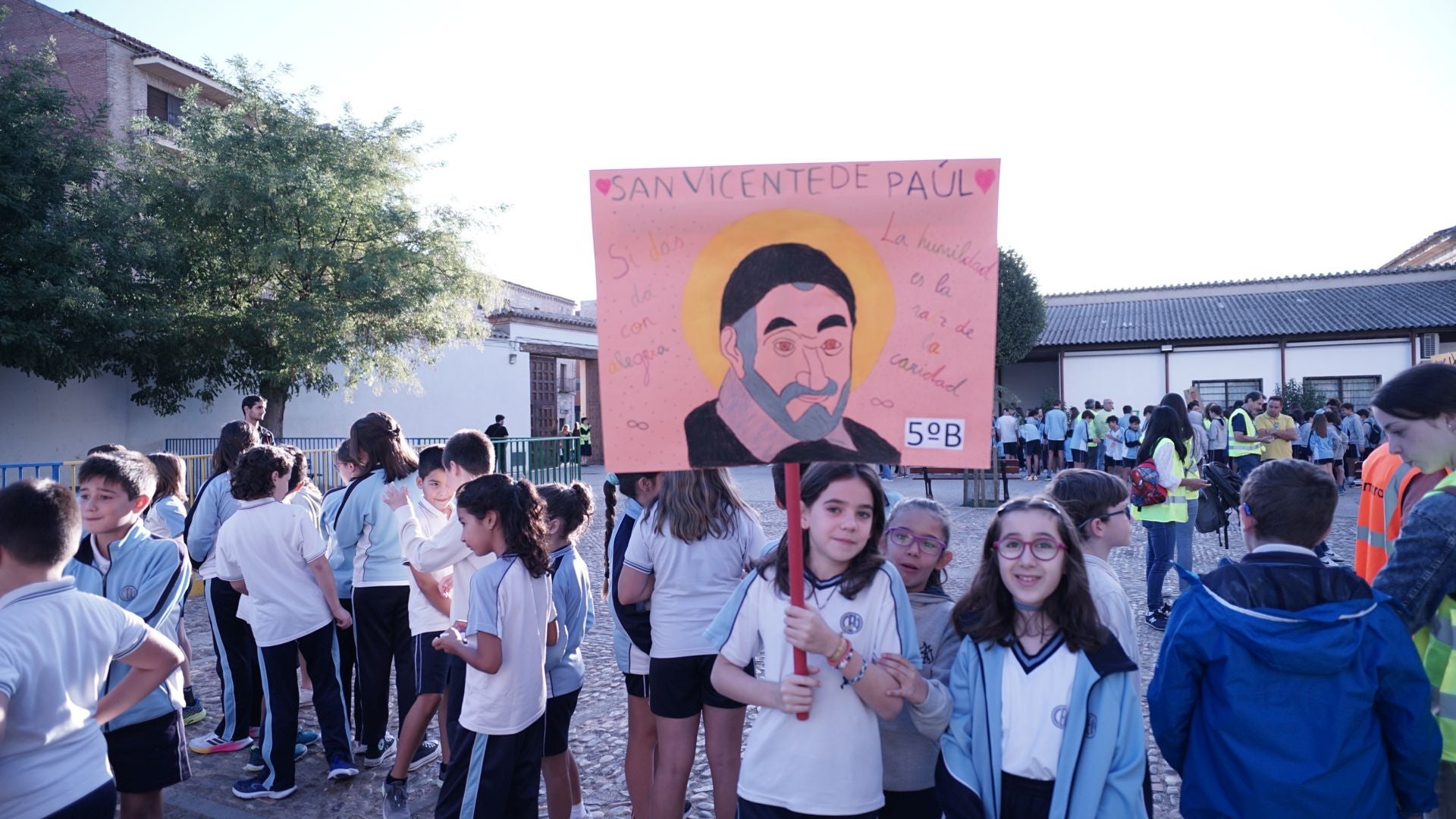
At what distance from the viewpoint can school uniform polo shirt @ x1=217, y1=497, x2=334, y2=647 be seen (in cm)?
416

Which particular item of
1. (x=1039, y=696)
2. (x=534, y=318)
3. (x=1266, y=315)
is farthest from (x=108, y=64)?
(x=1266, y=315)

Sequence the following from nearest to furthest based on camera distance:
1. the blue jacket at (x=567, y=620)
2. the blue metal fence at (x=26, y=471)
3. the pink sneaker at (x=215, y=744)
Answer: the blue jacket at (x=567, y=620) < the pink sneaker at (x=215, y=744) < the blue metal fence at (x=26, y=471)

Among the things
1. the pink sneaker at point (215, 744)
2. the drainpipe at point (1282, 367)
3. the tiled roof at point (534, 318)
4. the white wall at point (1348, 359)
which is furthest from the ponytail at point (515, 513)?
the white wall at point (1348, 359)

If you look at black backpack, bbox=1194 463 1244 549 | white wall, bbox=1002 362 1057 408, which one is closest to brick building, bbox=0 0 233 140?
black backpack, bbox=1194 463 1244 549

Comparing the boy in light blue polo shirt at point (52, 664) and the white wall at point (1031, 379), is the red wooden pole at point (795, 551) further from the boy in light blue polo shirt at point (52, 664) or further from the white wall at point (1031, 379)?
the white wall at point (1031, 379)

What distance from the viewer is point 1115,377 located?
2961 centimetres

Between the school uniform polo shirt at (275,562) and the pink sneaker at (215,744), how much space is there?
3.23ft

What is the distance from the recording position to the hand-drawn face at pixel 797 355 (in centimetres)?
224

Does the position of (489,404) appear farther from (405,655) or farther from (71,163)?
(405,655)

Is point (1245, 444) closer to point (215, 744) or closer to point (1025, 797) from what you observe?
point (1025, 797)

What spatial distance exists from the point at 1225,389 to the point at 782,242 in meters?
30.3

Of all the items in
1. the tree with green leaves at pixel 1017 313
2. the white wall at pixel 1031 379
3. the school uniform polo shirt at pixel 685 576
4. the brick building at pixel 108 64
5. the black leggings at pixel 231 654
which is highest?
the brick building at pixel 108 64

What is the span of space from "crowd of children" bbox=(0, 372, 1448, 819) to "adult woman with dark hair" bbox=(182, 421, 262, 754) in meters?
1.30

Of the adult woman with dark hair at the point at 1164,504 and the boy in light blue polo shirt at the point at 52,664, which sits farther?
the adult woman with dark hair at the point at 1164,504
